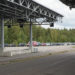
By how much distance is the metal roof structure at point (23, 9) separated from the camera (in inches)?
1409

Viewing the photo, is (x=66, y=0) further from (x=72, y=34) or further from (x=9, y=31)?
(x=72, y=34)

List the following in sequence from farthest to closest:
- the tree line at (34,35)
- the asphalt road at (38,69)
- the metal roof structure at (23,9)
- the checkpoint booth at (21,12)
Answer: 1. the tree line at (34,35)
2. the checkpoint booth at (21,12)
3. the metal roof structure at (23,9)
4. the asphalt road at (38,69)

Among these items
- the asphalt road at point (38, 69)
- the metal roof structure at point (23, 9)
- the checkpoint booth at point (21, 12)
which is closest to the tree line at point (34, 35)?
the checkpoint booth at point (21, 12)

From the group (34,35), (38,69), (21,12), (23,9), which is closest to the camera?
(38,69)

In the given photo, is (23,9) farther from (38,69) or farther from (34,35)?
(34,35)

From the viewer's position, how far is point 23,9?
40875 millimetres

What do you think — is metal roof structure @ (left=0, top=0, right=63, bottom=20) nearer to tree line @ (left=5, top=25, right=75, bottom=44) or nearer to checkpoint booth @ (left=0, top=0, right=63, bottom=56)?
checkpoint booth @ (left=0, top=0, right=63, bottom=56)

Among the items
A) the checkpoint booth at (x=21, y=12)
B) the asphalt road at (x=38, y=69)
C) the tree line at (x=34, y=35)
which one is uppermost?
the checkpoint booth at (x=21, y=12)

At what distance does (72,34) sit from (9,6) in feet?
469

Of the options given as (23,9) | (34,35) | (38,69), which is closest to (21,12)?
(23,9)

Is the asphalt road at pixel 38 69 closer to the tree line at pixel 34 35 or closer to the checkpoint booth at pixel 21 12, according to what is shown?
the checkpoint booth at pixel 21 12

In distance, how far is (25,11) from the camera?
41844mm

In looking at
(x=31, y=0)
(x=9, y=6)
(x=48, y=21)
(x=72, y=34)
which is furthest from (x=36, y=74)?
(x=72, y=34)

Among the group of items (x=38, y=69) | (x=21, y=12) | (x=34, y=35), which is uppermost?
(x=21, y=12)
